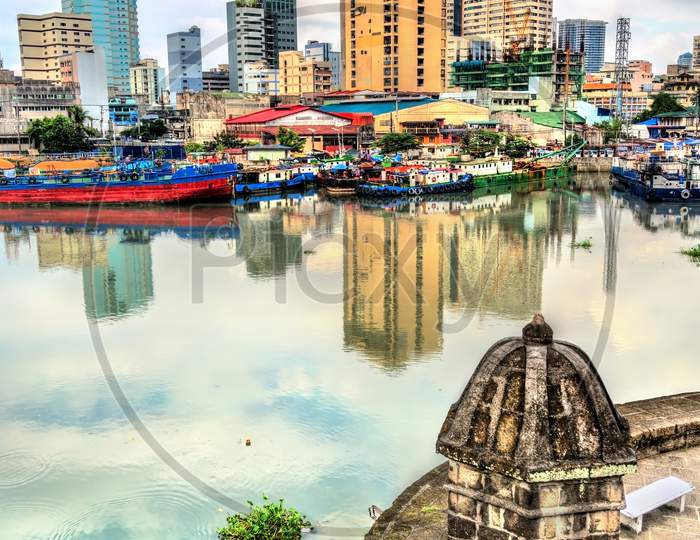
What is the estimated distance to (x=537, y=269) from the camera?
13.0 meters

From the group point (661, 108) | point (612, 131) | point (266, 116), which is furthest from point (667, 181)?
point (661, 108)

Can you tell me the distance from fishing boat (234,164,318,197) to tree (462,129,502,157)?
26.0 feet

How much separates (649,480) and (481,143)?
30.7 meters

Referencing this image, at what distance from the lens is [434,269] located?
1302 centimetres

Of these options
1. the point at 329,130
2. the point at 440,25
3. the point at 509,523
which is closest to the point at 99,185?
the point at 329,130

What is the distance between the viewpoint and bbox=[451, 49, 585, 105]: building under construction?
162 ft

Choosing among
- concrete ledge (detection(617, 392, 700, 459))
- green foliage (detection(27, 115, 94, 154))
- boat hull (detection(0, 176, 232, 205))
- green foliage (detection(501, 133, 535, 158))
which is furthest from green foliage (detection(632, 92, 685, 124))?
concrete ledge (detection(617, 392, 700, 459))

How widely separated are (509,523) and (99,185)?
23.5 metres

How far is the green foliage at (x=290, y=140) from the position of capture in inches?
1386

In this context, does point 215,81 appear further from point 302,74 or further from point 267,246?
point 267,246

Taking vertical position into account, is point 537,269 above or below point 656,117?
below

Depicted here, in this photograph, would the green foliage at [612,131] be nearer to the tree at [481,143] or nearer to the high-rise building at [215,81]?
the tree at [481,143]

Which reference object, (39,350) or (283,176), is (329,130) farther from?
(39,350)

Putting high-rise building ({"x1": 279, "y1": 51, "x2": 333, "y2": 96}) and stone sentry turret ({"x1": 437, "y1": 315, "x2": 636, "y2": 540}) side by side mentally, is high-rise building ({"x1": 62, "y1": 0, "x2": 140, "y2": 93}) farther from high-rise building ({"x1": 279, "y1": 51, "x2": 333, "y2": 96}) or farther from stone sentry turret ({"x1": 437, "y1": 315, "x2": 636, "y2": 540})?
stone sentry turret ({"x1": 437, "y1": 315, "x2": 636, "y2": 540})
